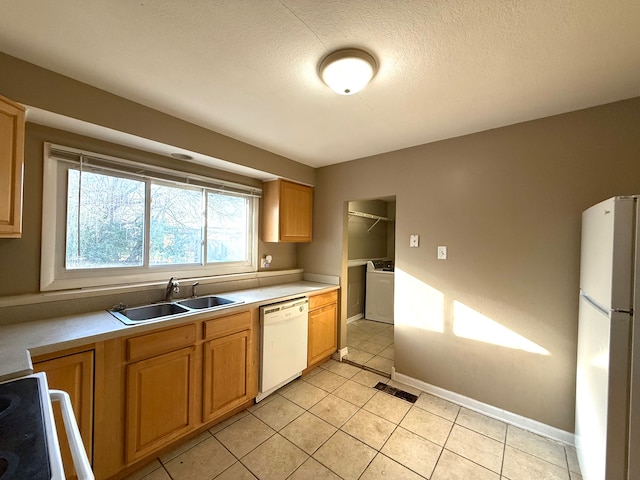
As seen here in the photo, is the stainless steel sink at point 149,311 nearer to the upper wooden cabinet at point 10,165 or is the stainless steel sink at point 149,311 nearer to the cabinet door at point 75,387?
the cabinet door at point 75,387

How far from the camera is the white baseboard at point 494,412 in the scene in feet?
6.07

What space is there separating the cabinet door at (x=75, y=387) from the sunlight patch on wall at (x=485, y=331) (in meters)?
2.68

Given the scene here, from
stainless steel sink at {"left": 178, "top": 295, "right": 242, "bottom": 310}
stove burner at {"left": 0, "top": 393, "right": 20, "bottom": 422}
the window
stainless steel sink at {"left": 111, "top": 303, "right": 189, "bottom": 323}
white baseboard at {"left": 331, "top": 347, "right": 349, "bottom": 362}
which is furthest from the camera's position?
white baseboard at {"left": 331, "top": 347, "right": 349, "bottom": 362}

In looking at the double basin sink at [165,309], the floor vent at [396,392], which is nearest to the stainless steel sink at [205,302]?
the double basin sink at [165,309]

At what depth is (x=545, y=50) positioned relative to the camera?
128 centimetres

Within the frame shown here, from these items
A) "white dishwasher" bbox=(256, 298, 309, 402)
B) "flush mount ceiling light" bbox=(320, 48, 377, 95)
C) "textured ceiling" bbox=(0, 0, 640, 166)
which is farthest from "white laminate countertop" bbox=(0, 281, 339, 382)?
"flush mount ceiling light" bbox=(320, 48, 377, 95)

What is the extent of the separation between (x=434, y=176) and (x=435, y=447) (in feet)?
7.28

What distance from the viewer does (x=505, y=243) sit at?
6.82 ft

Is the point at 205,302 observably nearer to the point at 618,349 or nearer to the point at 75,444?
the point at 75,444

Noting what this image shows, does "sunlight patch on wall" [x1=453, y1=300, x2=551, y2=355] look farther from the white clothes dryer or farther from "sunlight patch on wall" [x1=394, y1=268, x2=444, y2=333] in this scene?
the white clothes dryer

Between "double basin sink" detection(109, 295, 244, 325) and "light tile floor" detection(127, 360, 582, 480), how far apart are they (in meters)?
0.93

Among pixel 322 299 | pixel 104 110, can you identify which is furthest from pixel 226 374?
pixel 104 110

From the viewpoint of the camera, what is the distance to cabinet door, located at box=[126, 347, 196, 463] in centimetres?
153

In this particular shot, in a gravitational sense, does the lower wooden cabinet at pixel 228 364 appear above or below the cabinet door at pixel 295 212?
below
